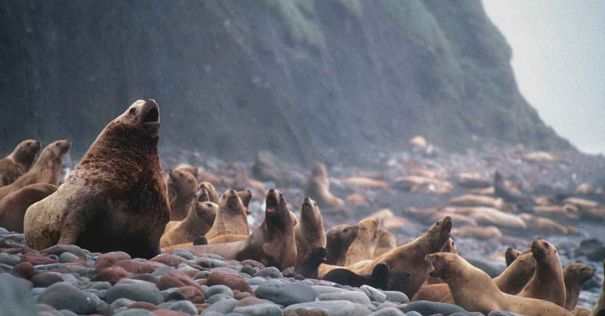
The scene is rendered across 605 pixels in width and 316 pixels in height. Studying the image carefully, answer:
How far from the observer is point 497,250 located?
47.0 feet

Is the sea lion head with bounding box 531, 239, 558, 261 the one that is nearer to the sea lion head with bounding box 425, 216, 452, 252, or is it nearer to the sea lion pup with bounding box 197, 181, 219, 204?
the sea lion head with bounding box 425, 216, 452, 252

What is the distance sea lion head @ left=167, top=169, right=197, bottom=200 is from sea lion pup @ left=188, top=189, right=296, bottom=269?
7.04 feet

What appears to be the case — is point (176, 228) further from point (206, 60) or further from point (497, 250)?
point (206, 60)

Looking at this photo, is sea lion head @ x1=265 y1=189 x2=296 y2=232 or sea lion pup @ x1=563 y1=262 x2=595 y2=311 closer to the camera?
sea lion head @ x1=265 y1=189 x2=296 y2=232

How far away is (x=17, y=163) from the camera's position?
24.4 feet

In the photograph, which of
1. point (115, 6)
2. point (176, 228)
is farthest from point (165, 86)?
point (176, 228)

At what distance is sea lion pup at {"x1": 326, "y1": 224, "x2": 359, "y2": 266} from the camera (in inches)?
255

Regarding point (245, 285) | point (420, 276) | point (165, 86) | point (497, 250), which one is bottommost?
point (245, 285)

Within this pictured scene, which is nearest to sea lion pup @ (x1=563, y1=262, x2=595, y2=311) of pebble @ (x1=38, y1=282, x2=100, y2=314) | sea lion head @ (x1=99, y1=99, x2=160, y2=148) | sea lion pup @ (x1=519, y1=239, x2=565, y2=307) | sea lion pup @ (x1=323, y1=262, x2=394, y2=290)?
sea lion pup @ (x1=519, y1=239, x2=565, y2=307)

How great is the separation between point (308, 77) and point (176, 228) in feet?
73.7

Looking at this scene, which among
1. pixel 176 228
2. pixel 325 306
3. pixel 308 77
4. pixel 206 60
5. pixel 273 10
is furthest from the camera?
pixel 308 77

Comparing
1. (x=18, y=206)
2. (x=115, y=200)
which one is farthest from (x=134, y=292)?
(x=18, y=206)

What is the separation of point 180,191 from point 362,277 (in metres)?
3.42

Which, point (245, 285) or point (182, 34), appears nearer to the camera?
point (245, 285)
